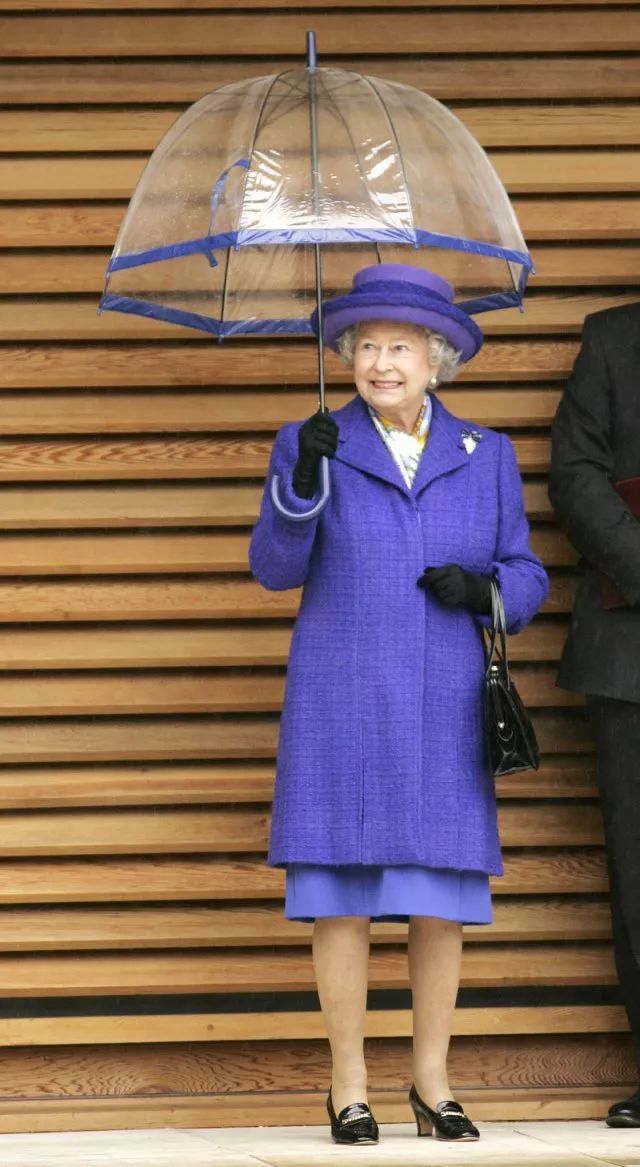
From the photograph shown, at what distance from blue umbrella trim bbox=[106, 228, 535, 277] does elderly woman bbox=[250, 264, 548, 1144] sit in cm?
15

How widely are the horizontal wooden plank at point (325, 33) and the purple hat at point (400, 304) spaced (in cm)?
137

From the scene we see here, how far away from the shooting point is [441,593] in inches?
153

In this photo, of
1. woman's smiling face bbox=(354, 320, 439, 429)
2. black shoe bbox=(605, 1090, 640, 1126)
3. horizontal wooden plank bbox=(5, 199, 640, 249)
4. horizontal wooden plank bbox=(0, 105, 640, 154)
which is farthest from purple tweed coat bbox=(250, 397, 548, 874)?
horizontal wooden plank bbox=(0, 105, 640, 154)

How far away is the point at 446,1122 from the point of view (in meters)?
3.94

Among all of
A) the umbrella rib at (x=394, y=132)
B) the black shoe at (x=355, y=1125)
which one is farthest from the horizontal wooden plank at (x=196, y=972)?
the umbrella rib at (x=394, y=132)

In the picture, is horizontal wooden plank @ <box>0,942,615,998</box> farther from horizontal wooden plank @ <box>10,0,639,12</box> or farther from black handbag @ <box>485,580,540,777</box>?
horizontal wooden plank @ <box>10,0,639,12</box>

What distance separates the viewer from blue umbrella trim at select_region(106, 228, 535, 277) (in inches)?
146

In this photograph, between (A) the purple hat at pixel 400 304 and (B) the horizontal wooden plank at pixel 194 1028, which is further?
(B) the horizontal wooden plank at pixel 194 1028

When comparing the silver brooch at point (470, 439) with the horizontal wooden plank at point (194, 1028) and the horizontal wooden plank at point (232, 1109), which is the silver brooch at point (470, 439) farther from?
the horizontal wooden plank at point (232, 1109)

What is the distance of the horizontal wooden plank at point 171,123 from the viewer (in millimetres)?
4996

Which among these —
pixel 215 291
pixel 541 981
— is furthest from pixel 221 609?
pixel 541 981

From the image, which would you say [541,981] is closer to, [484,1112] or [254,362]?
[484,1112]

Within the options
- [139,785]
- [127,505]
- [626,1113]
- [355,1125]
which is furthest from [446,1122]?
[127,505]

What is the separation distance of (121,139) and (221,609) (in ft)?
4.68
